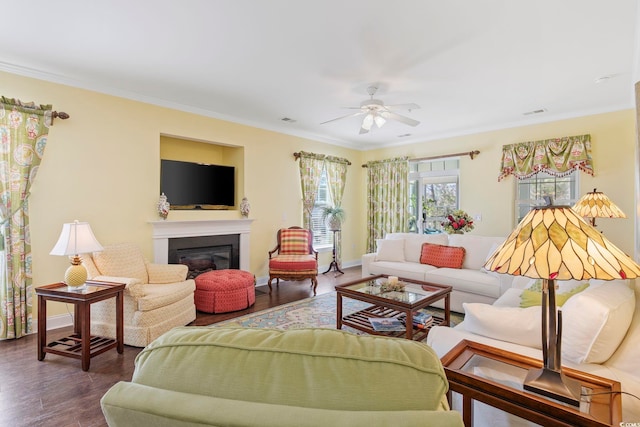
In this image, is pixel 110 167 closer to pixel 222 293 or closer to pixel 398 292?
pixel 222 293

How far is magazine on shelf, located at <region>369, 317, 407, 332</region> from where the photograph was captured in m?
2.88

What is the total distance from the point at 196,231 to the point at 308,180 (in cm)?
226

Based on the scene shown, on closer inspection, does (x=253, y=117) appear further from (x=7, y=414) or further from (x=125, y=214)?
(x=7, y=414)

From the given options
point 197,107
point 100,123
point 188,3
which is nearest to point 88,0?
point 188,3

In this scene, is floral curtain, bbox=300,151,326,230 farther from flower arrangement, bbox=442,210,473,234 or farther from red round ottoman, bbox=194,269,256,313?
flower arrangement, bbox=442,210,473,234

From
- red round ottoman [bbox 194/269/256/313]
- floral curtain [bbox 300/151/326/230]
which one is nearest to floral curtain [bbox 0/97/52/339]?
red round ottoman [bbox 194/269/256/313]

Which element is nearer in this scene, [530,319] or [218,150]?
[530,319]

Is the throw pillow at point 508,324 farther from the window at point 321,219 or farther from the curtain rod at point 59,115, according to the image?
the window at point 321,219

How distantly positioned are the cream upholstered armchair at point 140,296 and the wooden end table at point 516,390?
8.81ft

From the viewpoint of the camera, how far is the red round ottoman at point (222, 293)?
12.5 feet

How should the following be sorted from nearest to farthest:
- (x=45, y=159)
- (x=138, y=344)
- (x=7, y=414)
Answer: (x=7, y=414) → (x=138, y=344) → (x=45, y=159)

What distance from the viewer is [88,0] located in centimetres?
221

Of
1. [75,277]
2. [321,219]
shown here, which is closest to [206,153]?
[321,219]

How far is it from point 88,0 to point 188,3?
681mm
